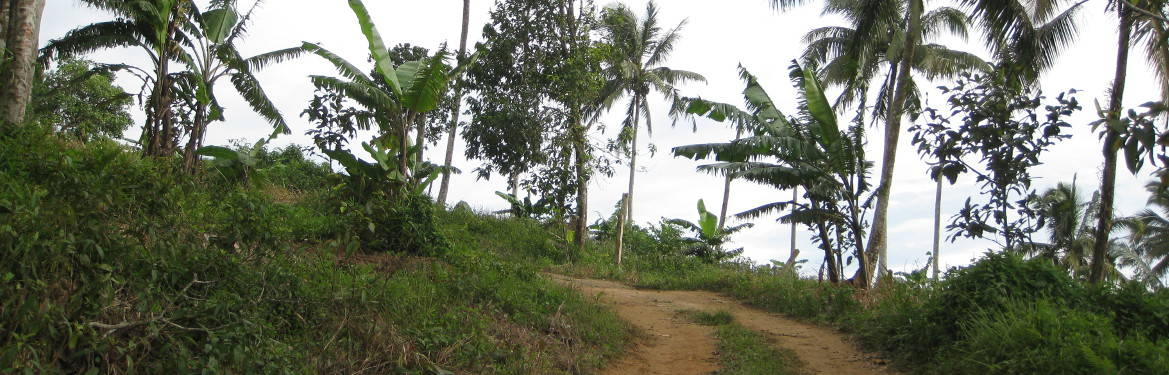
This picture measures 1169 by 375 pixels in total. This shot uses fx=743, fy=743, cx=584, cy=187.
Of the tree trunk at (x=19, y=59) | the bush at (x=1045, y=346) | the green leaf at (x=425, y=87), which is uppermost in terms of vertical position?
the green leaf at (x=425, y=87)

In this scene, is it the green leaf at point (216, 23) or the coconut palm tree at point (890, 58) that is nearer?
the green leaf at point (216, 23)

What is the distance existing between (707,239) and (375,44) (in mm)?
10204

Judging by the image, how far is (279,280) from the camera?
217 inches

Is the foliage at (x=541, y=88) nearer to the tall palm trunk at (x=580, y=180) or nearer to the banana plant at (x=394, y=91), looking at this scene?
the tall palm trunk at (x=580, y=180)

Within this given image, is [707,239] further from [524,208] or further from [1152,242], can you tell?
[1152,242]

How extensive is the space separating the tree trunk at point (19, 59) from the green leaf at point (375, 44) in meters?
3.07

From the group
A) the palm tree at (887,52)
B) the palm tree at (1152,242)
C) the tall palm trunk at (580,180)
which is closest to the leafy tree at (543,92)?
the tall palm trunk at (580,180)

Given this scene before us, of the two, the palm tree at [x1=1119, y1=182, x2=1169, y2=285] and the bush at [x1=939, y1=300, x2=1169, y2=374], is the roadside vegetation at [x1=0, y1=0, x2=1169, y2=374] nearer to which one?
the bush at [x1=939, y1=300, x2=1169, y2=374]

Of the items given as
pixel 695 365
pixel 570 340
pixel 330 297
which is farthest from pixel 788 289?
pixel 330 297

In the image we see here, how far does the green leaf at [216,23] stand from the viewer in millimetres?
11758

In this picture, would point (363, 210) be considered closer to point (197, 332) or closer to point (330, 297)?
point (330, 297)

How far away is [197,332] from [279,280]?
917 millimetres

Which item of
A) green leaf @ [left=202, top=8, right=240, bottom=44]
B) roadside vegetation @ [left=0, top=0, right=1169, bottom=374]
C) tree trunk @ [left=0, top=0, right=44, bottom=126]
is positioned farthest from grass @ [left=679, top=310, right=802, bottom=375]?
green leaf @ [left=202, top=8, right=240, bottom=44]

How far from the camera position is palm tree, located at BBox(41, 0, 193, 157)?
400 inches
